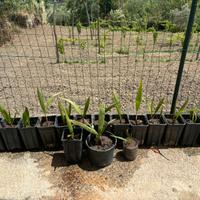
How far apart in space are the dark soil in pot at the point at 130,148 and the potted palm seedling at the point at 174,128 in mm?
440

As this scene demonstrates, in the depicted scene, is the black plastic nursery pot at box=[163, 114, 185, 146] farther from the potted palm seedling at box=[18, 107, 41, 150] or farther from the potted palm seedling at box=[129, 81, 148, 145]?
the potted palm seedling at box=[18, 107, 41, 150]

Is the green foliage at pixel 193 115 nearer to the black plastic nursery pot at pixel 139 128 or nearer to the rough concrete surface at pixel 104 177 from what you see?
the rough concrete surface at pixel 104 177

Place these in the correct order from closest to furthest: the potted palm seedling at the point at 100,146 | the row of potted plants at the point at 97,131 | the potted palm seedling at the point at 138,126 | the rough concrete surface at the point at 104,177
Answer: the rough concrete surface at the point at 104,177
the potted palm seedling at the point at 100,146
the row of potted plants at the point at 97,131
the potted palm seedling at the point at 138,126

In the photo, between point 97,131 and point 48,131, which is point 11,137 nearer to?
point 48,131

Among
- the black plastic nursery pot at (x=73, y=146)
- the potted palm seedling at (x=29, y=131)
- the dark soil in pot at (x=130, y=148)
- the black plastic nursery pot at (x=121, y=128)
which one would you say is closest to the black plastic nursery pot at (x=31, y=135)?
the potted palm seedling at (x=29, y=131)

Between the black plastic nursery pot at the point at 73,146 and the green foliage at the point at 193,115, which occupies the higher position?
the green foliage at the point at 193,115

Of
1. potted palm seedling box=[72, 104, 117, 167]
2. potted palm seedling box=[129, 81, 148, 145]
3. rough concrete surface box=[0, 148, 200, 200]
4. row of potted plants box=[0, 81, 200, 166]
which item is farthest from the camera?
potted palm seedling box=[129, 81, 148, 145]

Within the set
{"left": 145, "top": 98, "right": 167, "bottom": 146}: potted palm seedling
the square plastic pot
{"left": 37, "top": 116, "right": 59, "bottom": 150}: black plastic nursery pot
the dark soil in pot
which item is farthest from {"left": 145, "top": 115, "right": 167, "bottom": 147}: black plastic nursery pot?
{"left": 37, "top": 116, "right": 59, "bottom": 150}: black plastic nursery pot

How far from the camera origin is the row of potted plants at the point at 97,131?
2.48 m

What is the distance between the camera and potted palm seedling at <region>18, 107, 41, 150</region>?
2.56 meters

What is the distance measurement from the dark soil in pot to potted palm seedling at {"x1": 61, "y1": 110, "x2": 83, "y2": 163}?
55 cm

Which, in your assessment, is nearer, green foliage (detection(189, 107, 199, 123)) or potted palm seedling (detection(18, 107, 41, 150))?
potted palm seedling (detection(18, 107, 41, 150))

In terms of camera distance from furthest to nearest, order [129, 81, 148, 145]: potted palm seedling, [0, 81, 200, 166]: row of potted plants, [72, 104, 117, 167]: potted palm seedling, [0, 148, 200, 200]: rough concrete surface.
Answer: [129, 81, 148, 145]: potted palm seedling → [0, 81, 200, 166]: row of potted plants → [72, 104, 117, 167]: potted palm seedling → [0, 148, 200, 200]: rough concrete surface

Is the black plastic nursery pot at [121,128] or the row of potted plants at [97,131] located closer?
the row of potted plants at [97,131]
